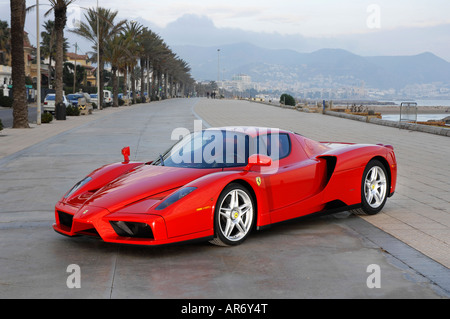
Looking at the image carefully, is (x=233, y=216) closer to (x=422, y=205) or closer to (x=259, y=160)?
(x=259, y=160)

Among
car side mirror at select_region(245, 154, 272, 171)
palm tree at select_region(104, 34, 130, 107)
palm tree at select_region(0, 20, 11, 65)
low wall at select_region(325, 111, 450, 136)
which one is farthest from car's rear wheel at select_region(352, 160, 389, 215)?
palm tree at select_region(0, 20, 11, 65)

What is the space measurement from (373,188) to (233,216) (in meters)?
2.51

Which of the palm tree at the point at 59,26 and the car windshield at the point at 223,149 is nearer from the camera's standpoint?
the car windshield at the point at 223,149

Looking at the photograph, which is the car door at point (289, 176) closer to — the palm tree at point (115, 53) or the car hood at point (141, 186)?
the car hood at point (141, 186)

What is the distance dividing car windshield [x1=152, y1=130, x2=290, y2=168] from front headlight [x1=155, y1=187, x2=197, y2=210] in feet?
2.31

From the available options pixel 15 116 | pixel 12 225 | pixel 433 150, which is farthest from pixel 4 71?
pixel 12 225

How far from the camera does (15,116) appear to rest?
88.1ft

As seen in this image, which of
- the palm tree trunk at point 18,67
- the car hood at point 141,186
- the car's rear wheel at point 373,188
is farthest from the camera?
the palm tree trunk at point 18,67

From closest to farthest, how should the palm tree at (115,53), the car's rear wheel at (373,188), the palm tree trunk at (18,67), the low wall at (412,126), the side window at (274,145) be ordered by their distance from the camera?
the side window at (274,145) → the car's rear wheel at (373,188) → the low wall at (412,126) → the palm tree trunk at (18,67) → the palm tree at (115,53)

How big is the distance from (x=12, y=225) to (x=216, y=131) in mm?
2641

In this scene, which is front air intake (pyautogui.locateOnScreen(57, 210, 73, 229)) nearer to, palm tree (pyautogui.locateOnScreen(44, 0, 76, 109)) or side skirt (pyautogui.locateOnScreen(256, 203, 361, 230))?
side skirt (pyautogui.locateOnScreen(256, 203, 361, 230))

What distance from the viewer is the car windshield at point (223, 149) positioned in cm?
666

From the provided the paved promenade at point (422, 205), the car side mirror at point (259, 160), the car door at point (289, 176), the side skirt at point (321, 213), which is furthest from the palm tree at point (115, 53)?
the car side mirror at point (259, 160)
